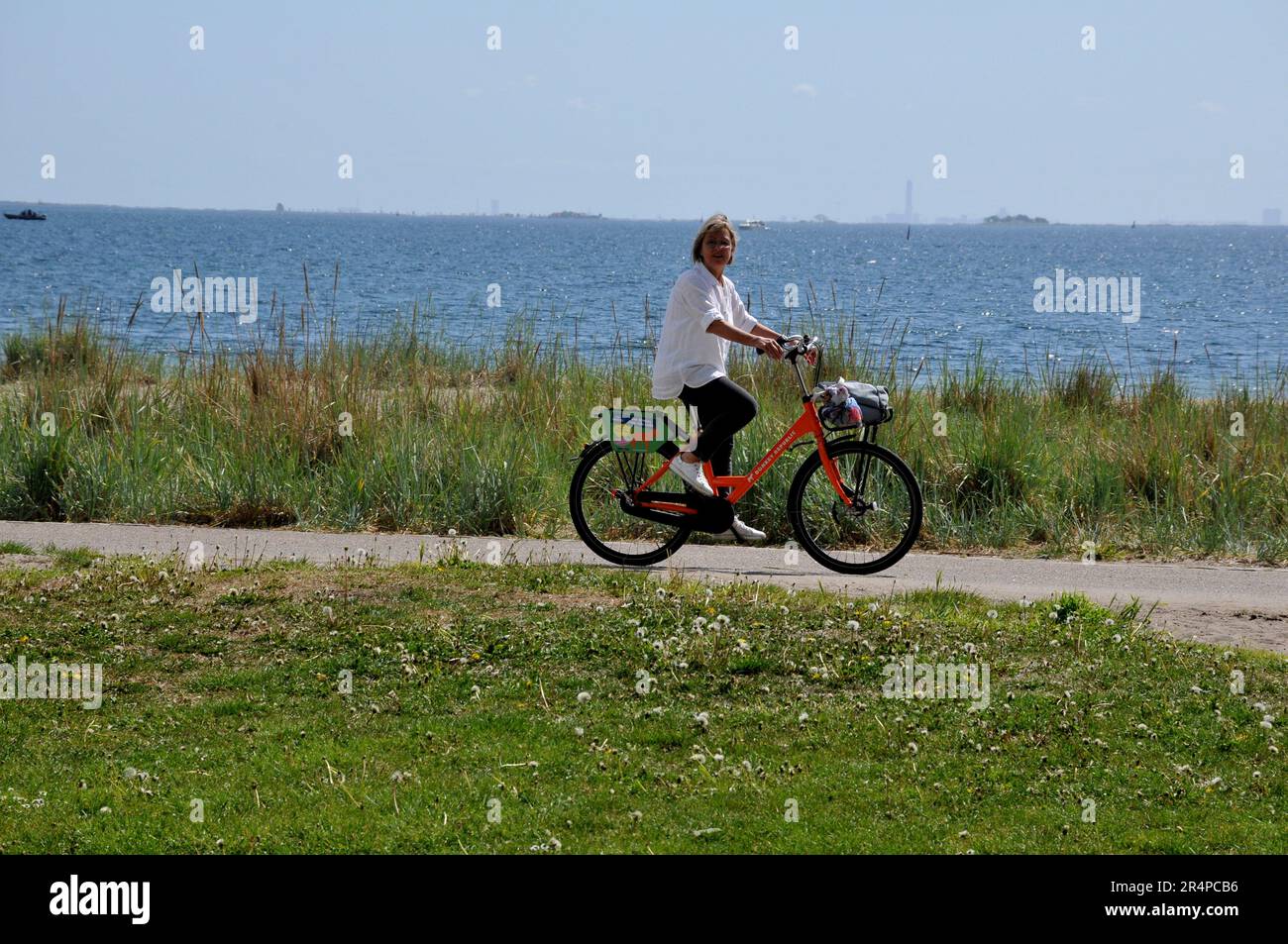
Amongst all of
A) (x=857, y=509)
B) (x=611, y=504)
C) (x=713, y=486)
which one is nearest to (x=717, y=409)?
(x=713, y=486)

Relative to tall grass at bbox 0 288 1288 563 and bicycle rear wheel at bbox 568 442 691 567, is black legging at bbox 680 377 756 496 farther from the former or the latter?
tall grass at bbox 0 288 1288 563

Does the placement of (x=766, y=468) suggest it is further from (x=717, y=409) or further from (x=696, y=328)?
(x=696, y=328)

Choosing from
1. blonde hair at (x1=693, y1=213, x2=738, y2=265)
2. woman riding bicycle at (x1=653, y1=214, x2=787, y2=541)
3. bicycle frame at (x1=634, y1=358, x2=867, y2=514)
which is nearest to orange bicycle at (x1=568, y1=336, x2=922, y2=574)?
bicycle frame at (x1=634, y1=358, x2=867, y2=514)

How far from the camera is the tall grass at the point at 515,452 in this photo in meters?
10.5

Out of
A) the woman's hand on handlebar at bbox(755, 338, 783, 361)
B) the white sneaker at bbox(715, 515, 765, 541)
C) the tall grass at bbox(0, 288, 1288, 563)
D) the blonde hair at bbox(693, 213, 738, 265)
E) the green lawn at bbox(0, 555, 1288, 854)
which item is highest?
the blonde hair at bbox(693, 213, 738, 265)

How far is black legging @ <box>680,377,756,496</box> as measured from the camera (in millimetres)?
8352

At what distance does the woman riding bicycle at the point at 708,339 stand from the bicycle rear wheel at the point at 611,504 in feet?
1.85

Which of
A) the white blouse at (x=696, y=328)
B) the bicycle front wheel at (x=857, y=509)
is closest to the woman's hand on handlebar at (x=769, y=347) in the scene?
the white blouse at (x=696, y=328)

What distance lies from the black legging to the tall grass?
6.07 ft

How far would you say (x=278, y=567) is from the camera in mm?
8336

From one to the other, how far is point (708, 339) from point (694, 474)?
2.97 feet

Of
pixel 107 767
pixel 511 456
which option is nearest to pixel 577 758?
pixel 107 767

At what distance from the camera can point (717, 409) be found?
845 centimetres
